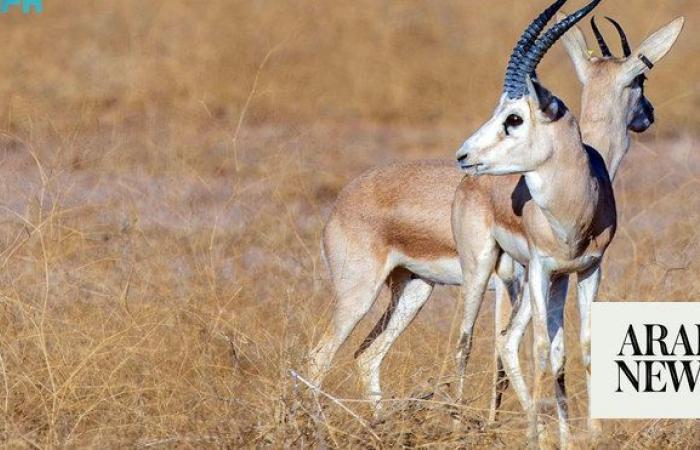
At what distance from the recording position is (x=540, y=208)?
5887 mm

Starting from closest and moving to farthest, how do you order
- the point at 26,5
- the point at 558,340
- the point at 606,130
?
the point at 558,340
the point at 606,130
the point at 26,5

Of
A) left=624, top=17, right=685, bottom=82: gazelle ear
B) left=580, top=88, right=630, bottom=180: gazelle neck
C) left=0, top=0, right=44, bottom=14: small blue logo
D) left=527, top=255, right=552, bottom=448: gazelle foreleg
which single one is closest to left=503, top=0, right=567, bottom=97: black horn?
left=527, top=255, right=552, bottom=448: gazelle foreleg

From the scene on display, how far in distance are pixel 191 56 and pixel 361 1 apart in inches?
206

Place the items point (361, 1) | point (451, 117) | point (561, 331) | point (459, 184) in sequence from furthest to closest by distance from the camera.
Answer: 1. point (361, 1)
2. point (451, 117)
3. point (459, 184)
4. point (561, 331)

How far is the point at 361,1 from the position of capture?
23.2m

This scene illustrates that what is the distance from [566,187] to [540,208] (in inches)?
6.9

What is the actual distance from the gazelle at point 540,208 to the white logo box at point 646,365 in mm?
210

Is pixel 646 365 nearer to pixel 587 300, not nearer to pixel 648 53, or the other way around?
pixel 587 300

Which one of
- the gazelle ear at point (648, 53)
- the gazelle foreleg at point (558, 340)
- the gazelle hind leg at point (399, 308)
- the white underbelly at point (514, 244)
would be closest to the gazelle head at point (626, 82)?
the gazelle ear at point (648, 53)

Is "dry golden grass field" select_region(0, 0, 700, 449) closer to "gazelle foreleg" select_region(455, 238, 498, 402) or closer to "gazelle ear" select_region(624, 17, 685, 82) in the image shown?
"gazelle foreleg" select_region(455, 238, 498, 402)

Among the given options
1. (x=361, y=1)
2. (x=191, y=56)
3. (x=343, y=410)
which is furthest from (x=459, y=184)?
(x=361, y=1)

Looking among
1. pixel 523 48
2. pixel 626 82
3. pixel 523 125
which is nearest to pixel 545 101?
pixel 523 125

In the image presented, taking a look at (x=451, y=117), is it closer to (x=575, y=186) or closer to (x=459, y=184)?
(x=459, y=184)

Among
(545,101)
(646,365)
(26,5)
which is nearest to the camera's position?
(646,365)
